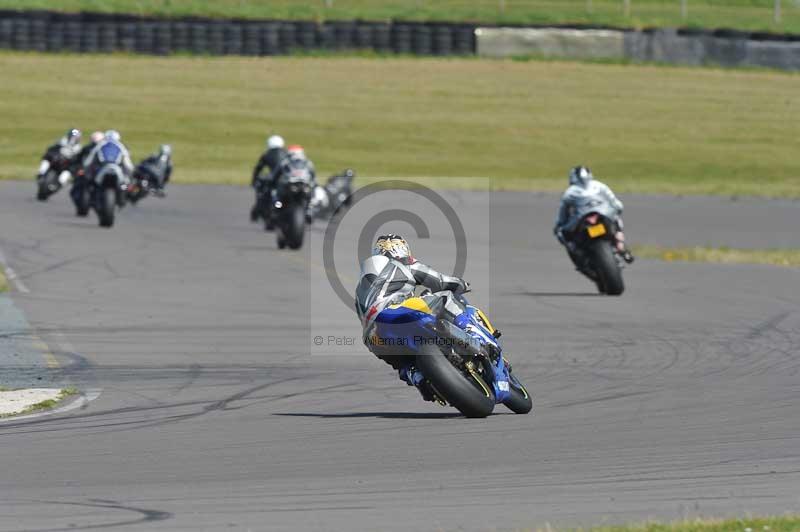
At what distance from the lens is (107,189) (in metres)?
24.6

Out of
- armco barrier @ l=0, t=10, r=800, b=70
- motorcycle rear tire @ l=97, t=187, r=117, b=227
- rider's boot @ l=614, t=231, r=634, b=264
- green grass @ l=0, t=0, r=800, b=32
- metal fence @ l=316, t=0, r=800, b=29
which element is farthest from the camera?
metal fence @ l=316, t=0, r=800, b=29

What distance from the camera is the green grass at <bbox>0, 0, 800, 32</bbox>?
44.0 m

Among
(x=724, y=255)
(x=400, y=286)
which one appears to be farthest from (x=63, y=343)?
(x=724, y=255)

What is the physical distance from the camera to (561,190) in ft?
112

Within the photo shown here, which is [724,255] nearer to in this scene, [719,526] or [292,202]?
[292,202]

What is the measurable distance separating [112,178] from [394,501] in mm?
17751

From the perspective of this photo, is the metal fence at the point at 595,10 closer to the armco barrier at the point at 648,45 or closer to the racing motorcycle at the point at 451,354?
the armco barrier at the point at 648,45

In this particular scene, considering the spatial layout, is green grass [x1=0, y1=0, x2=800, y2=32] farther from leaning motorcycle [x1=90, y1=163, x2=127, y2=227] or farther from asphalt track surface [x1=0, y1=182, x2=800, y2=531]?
asphalt track surface [x1=0, y1=182, x2=800, y2=531]

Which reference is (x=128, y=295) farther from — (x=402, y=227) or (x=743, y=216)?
(x=743, y=216)

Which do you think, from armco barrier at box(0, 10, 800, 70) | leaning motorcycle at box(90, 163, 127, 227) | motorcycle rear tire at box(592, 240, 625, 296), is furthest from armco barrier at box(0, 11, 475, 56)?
motorcycle rear tire at box(592, 240, 625, 296)

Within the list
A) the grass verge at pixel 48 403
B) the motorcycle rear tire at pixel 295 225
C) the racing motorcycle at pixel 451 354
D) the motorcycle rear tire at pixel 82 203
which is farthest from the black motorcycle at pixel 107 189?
the racing motorcycle at pixel 451 354

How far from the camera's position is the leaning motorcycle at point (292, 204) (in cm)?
2209

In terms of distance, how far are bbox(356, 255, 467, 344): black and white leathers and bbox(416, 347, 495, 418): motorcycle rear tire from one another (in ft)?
1.45

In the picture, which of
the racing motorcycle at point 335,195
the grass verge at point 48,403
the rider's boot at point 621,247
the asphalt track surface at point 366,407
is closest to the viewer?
the asphalt track surface at point 366,407
